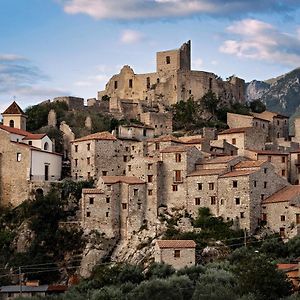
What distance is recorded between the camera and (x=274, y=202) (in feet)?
254

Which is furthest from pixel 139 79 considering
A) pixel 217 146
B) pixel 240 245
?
pixel 240 245

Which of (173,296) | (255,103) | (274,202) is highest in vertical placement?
(255,103)

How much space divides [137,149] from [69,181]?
734 centimetres

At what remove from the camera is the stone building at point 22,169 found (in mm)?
88000

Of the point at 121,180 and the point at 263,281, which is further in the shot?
the point at 121,180

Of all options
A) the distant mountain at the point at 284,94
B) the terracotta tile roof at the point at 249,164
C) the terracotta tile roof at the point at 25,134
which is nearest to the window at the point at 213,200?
the terracotta tile roof at the point at 249,164

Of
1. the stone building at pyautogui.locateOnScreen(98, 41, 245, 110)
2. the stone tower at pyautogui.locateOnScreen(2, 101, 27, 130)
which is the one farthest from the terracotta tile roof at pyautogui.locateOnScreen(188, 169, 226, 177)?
the stone building at pyautogui.locateOnScreen(98, 41, 245, 110)

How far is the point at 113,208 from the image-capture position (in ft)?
267

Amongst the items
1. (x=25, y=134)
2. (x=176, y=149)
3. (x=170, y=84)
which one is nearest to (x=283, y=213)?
(x=176, y=149)

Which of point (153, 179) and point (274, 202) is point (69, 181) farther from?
point (274, 202)

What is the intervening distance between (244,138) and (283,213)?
16.5m

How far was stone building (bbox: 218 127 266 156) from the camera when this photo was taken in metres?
91.9

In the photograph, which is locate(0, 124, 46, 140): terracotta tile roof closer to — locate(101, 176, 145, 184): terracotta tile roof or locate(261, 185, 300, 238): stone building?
locate(101, 176, 145, 184): terracotta tile roof

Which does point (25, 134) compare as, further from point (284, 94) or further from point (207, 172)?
point (284, 94)
